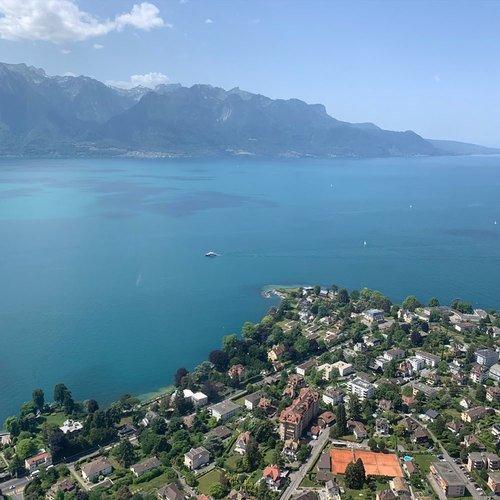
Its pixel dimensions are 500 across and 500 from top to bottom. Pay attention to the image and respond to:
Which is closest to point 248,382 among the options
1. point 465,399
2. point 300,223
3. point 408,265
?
point 465,399

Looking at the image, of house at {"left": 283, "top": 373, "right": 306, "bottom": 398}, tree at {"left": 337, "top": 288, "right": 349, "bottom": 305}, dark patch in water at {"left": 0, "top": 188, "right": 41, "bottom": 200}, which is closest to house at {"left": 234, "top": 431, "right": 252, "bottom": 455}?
house at {"left": 283, "top": 373, "right": 306, "bottom": 398}

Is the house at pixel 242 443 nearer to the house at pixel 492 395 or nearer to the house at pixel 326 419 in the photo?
the house at pixel 326 419

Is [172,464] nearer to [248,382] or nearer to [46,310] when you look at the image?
[248,382]

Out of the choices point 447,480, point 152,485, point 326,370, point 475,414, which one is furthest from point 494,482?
point 152,485

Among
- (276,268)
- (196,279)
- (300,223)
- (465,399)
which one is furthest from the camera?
(300,223)

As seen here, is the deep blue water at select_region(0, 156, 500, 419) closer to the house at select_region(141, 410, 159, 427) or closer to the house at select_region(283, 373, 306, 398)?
the house at select_region(141, 410, 159, 427)

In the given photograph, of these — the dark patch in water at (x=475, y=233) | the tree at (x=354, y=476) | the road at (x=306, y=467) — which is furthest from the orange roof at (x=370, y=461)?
the dark patch in water at (x=475, y=233)

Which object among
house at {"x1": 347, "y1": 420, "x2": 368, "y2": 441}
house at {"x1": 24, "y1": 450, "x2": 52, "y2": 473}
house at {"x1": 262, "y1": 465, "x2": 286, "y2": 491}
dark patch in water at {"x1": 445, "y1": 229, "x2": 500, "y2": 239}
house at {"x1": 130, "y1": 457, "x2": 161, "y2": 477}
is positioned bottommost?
house at {"x1": 24, "y1": 450, "x2": 52, "y2": 473}
